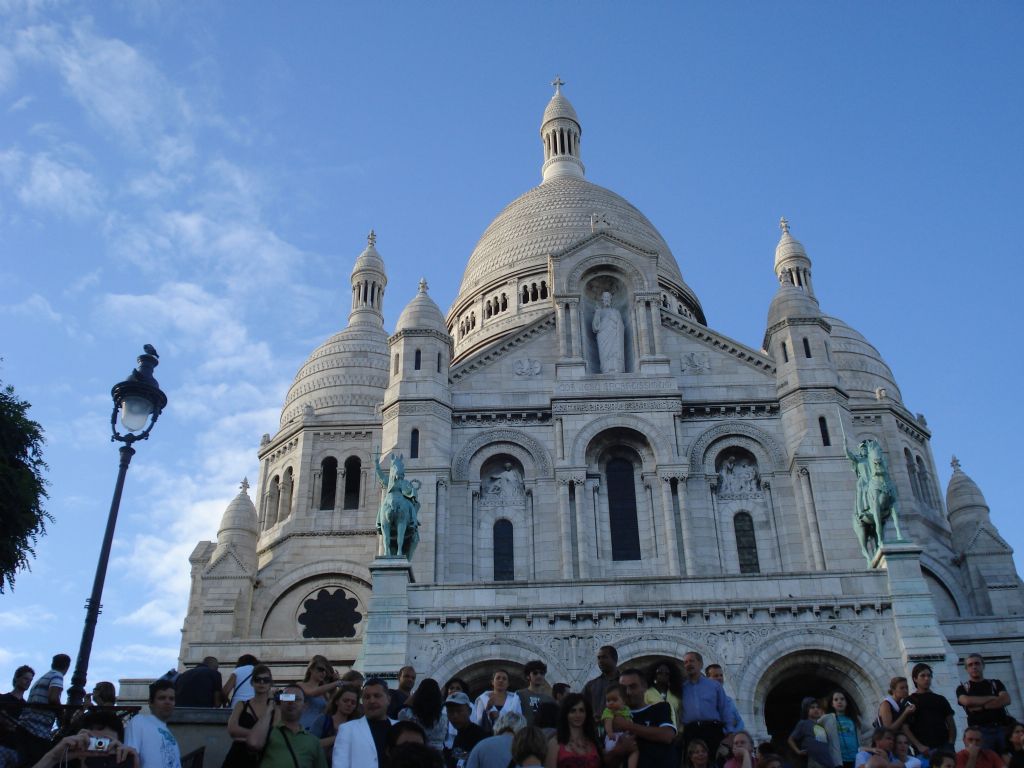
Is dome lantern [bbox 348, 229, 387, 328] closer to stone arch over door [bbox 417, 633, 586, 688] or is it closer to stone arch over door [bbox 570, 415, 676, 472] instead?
stone arch over door [bbox 570, 415, 676, 472]

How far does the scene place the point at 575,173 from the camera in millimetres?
61844

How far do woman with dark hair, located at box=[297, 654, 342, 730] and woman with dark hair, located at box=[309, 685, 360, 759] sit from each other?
0.78 meters

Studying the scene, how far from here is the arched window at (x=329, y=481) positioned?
40906 millimetres

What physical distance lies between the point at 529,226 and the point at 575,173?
34.2ft

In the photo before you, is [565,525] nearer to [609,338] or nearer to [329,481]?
[609,338]

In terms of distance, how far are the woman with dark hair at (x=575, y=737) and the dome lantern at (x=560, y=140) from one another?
52.8 m

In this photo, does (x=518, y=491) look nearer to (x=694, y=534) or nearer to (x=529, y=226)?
(x=694, y=534)

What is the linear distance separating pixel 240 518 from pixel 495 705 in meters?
26.7

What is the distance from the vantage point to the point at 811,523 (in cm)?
3017

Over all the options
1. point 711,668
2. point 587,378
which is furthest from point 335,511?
point 711,668

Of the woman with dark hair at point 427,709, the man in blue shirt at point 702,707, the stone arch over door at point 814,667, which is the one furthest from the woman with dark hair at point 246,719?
the stone arch over door at point 814,667

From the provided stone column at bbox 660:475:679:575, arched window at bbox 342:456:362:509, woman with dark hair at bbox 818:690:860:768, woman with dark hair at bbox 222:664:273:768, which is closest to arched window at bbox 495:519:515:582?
stone column at bbox 660:475:679:575

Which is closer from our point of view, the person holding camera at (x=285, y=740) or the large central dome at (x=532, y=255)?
the person holding camera at (x=285, y=740)

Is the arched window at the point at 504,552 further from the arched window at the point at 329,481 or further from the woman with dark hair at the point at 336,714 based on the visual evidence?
the woman with dark hair at the point at 336,714
